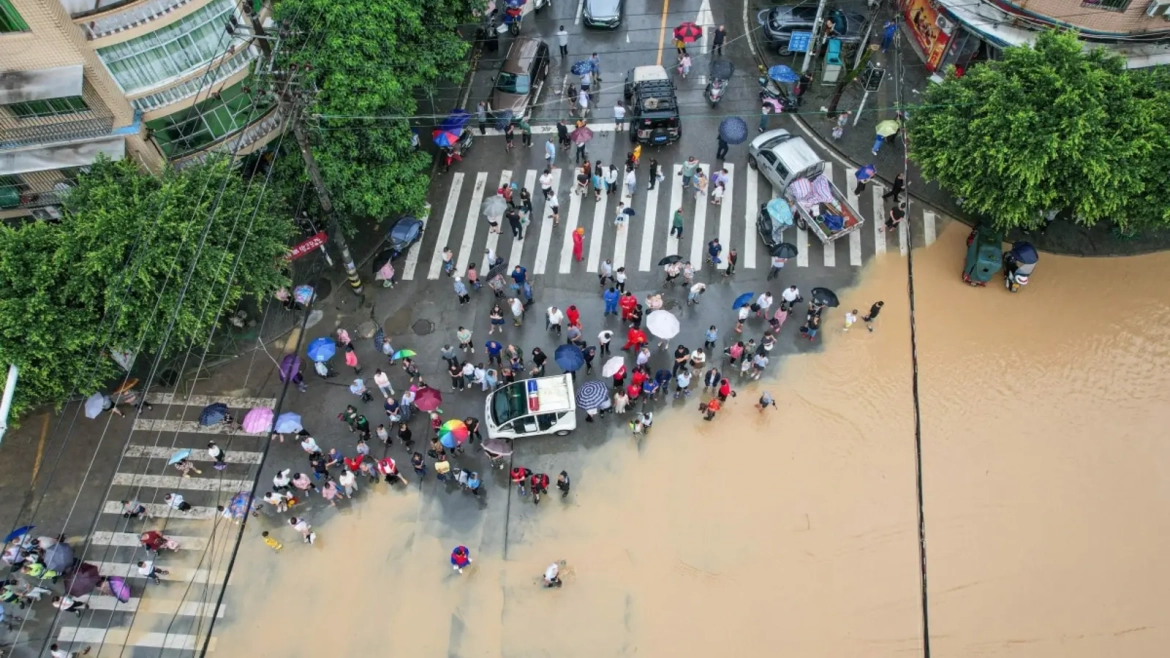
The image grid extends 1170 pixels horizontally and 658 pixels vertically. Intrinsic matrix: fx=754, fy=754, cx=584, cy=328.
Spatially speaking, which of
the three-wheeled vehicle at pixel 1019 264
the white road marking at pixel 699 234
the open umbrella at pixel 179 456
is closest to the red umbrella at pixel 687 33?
the white road marking at pixel 699 234

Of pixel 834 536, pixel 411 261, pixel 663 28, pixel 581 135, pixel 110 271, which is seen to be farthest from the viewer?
pixel 663 28

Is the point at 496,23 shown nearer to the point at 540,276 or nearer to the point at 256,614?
the point at 540,276

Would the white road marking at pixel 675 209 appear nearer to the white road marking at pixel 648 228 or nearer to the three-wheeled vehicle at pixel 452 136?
the white road marking at pixel 648 228

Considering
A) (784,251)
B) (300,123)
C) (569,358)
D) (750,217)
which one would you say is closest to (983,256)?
(784,251)

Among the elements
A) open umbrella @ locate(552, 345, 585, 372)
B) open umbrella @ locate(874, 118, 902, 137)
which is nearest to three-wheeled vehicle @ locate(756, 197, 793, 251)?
open umbrella @ locate(874, 118, 902, 137)

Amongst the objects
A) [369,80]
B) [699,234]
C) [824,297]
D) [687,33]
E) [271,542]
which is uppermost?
[687,33]

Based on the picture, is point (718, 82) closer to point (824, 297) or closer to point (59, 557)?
point (824, 297)
